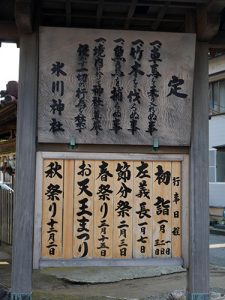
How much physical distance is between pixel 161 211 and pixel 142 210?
A: 224mm

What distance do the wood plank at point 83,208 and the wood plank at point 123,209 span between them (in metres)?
0.28

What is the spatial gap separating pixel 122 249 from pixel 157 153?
1.17m

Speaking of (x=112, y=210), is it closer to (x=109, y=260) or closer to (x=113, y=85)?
(x=109, y=260)

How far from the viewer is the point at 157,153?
5.68 m

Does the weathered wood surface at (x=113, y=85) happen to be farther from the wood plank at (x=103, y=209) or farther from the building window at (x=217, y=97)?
the building window at (x=217, y=97)

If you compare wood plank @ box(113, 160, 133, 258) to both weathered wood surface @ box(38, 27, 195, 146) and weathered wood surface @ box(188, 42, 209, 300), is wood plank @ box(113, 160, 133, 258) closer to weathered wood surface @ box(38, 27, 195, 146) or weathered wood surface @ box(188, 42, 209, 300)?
weathered wood surface @ box(38, 27, 195, 146)

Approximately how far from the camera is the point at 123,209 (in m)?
5.59

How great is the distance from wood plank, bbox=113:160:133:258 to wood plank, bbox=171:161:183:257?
50 centimetres

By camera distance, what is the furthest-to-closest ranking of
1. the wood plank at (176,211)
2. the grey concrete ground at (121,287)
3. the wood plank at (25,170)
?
the grey concrete ground at (121,287)
the wood plank at (176,211)
the wood plank at (25,170)

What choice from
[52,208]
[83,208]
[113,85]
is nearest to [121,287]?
[83,208]

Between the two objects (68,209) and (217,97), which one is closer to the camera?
(68,209)

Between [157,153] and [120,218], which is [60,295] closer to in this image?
[120,218]

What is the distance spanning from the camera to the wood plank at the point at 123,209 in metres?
5.57

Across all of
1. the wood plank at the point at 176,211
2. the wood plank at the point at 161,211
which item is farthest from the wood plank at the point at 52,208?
the wood plank at the point at 176,211
